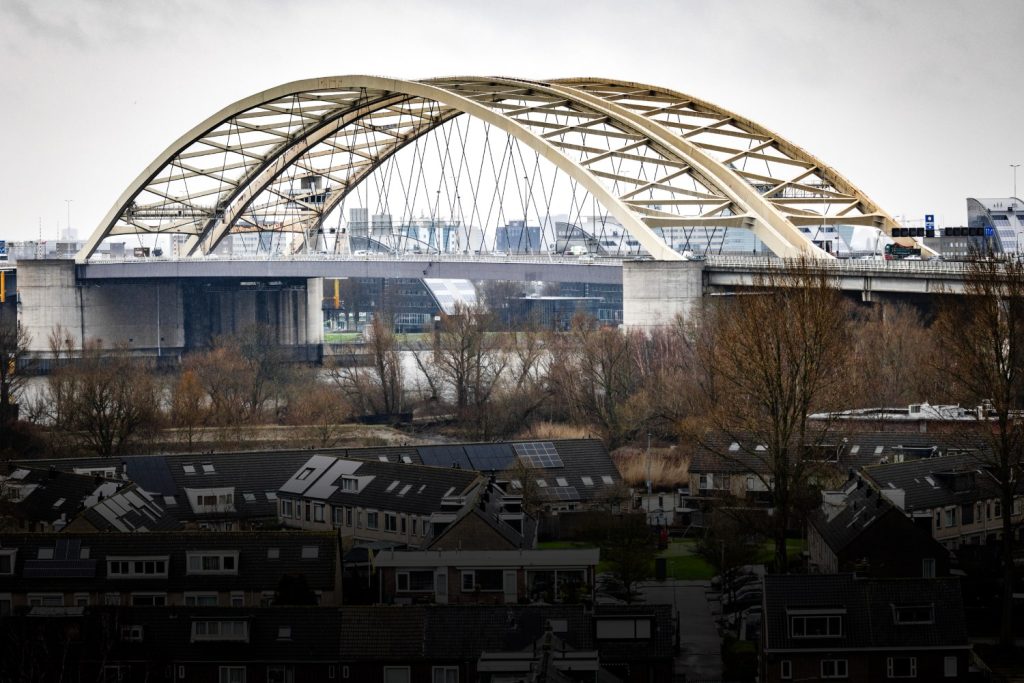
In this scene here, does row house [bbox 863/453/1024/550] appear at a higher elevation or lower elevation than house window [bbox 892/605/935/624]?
higher

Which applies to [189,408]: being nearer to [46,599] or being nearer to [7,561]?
[7,561]

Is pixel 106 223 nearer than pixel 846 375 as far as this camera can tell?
No

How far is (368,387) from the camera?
86312mm

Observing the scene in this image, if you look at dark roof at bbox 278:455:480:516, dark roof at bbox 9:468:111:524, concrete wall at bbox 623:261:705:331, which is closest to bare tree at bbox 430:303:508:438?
concrete wall at bbox 623:261:705:331

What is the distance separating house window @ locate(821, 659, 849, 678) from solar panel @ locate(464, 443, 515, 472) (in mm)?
22083

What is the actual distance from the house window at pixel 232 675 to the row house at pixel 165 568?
416cm

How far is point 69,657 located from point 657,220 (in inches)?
2022

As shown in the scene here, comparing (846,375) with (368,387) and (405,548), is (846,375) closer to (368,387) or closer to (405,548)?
(405,548)

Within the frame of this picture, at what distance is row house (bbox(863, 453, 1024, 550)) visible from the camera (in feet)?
153

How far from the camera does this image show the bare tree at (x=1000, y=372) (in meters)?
40.1

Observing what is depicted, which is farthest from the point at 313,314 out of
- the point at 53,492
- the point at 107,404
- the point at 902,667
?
the point at 902,667

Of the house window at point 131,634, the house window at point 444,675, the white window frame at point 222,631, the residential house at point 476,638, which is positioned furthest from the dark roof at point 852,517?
the house window at point 131,634

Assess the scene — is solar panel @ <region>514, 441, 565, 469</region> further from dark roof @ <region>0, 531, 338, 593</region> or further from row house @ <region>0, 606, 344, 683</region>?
row house @ <region>0, 606, 344, 683</region>

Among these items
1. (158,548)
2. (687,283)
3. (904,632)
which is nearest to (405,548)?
(158,548)
